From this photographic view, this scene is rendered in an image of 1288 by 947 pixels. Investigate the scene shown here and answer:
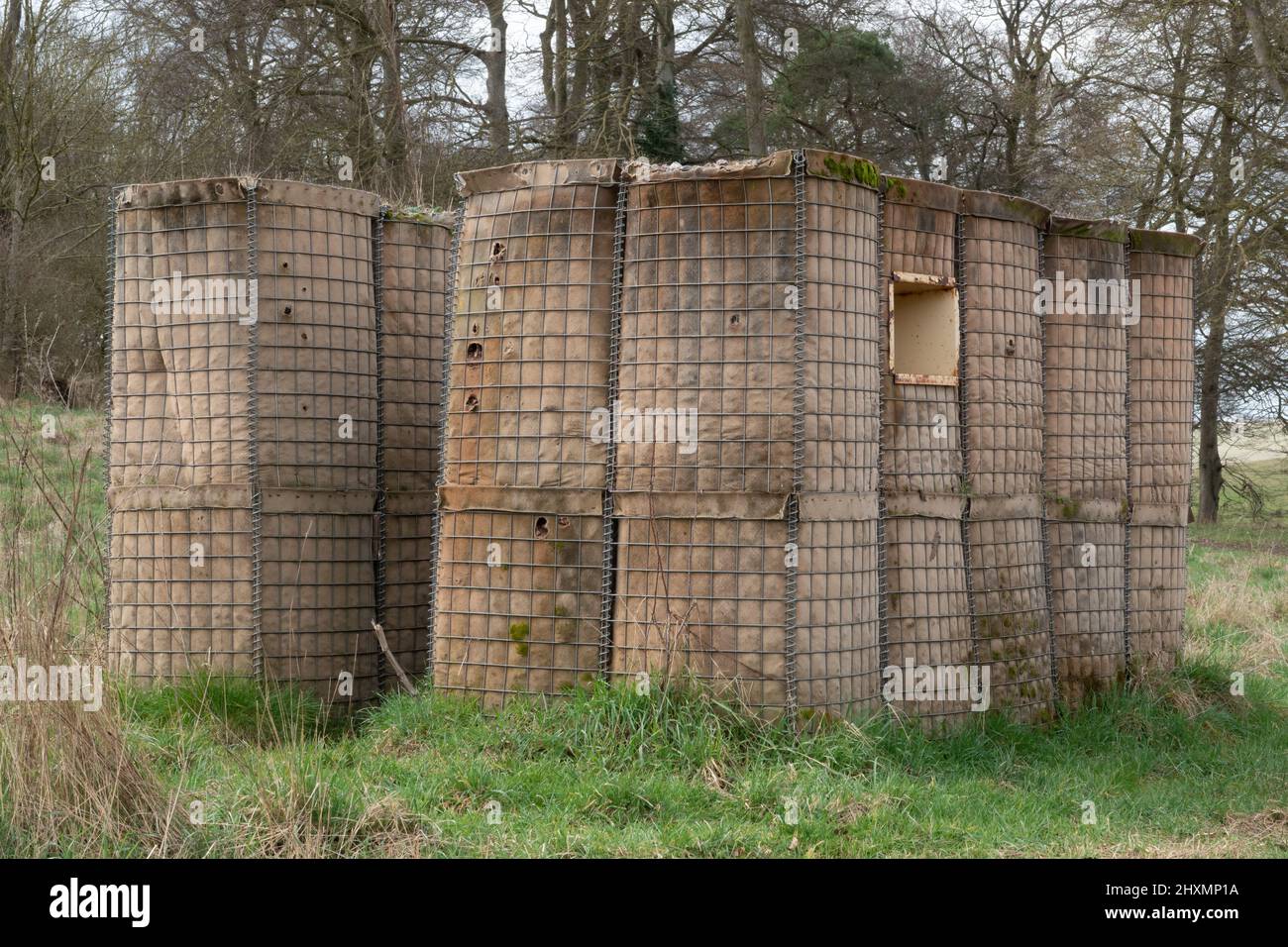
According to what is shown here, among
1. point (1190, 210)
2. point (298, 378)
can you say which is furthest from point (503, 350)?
point (1190, 210)

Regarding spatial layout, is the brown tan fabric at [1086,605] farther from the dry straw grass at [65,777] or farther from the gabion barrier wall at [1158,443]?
the dry straw grass at [65,777]

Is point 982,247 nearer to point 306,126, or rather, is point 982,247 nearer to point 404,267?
point 404,267

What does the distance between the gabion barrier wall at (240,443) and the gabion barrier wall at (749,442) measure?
7.52 feet

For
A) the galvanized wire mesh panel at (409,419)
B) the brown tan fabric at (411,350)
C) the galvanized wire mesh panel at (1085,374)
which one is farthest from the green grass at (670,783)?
the brown tan fabric at (411,350)

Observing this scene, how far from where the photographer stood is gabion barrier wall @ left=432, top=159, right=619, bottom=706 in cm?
721

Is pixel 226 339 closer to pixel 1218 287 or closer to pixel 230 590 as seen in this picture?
pixel 230 590

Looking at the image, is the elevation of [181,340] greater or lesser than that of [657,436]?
greater

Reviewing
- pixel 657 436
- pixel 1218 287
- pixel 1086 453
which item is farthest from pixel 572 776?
pixel 1218 287

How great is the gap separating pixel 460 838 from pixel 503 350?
302cm

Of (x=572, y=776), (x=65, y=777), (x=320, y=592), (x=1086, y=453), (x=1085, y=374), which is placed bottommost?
(x=572, y=776)

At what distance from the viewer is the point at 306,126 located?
733 inches

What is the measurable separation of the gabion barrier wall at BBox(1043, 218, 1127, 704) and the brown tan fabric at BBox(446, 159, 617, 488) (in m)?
3.33

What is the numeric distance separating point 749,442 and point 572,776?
2.00 metres

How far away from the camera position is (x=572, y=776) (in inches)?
248
